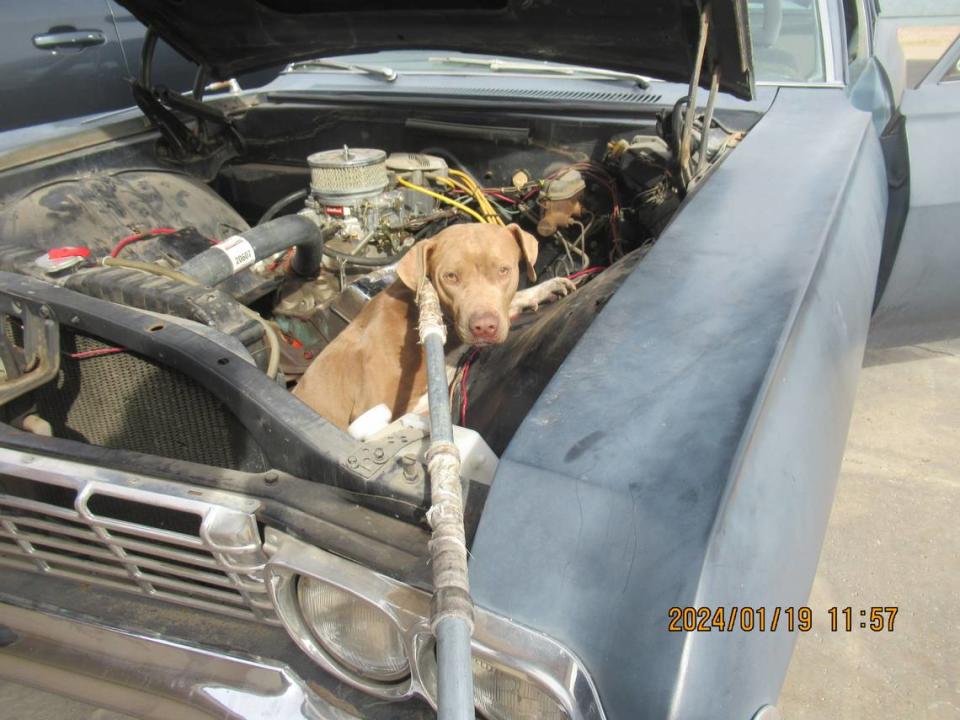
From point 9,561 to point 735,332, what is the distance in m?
1.37

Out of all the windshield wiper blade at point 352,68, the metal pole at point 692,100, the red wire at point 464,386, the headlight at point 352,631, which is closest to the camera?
the headlight at point 352,631

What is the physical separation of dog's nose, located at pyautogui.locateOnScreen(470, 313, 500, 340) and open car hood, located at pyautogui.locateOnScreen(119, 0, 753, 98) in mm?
884

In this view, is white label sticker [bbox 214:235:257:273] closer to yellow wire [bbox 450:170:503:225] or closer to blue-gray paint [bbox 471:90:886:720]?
yellow wire [bbox 450:170:503:225]

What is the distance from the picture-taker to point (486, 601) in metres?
0.81

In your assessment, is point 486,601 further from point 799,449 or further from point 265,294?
point 265,294

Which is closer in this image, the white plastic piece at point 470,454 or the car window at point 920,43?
the white plastic piece at point 470,454

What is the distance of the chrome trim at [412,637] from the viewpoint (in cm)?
74

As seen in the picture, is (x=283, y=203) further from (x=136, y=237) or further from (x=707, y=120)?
(x=707, y=120)

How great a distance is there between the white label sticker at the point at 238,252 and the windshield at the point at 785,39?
68.4 inches

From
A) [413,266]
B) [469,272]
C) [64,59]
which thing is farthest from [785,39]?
[64,59]

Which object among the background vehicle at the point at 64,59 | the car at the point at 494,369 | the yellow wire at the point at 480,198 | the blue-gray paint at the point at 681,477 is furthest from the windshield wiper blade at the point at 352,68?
the blue-gray paint at the point at 681,477

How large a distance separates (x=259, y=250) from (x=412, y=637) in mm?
1295

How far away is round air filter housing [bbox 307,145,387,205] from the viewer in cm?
226
